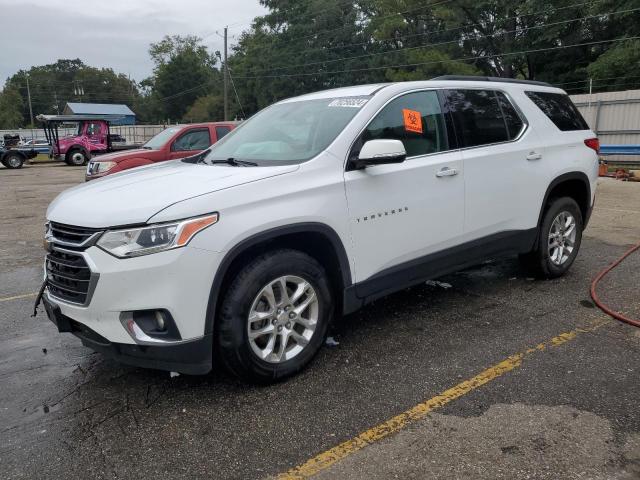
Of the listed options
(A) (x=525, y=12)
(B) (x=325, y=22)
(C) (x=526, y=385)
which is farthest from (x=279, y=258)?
(B) (x=325, y=22)

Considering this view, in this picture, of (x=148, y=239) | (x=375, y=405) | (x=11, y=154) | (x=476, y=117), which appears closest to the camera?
(x=148, y=239)

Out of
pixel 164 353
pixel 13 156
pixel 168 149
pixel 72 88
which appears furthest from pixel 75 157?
pixel 72 88

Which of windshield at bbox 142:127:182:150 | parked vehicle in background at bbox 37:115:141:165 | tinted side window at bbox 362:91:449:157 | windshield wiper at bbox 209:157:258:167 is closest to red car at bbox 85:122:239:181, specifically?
windshield at bbox 142:127:182:150

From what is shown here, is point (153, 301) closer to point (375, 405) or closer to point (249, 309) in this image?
point (249, 309)

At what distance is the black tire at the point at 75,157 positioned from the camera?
26.8 meters

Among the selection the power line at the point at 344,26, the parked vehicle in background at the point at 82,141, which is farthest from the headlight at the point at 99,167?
the power line at the point at 344,26

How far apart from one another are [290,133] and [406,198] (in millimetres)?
1001

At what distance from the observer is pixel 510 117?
4832 millimetres

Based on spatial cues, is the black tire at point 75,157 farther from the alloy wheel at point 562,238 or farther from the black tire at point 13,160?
the alloy wheel at point 562,238

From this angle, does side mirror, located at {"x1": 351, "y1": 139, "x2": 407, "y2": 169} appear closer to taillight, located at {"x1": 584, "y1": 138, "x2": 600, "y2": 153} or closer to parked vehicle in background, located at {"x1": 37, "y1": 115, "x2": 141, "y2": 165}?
taillight, located at {"x1": 584, "y1": 138, "x2": 600, "y2": 153}

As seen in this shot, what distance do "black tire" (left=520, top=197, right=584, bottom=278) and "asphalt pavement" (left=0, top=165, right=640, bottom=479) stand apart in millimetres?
597

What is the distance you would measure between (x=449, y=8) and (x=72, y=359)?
1689 inches

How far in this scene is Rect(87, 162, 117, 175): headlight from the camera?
10664 millimetres

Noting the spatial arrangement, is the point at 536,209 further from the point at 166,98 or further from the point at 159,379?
the point at 166,98
